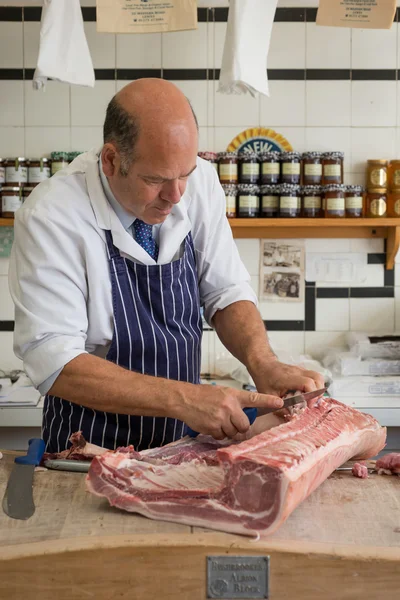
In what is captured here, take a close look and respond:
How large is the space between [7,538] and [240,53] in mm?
2331

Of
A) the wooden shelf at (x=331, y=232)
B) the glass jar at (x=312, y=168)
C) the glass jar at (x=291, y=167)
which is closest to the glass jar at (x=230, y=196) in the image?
the wooden shelf at (x=331, y=232)

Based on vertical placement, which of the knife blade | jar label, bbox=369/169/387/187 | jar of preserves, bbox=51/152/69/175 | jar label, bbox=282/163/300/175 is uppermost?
jar of preserves, bbox=51/152/69/175

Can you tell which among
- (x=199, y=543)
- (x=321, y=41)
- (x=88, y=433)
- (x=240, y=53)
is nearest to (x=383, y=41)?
(x=321, y=41)

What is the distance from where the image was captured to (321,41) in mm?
4254

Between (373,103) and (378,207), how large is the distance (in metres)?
0.59

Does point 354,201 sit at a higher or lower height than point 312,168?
lower

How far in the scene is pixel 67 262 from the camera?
7.19 feet

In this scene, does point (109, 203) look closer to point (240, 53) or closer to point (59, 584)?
point (59, 584)

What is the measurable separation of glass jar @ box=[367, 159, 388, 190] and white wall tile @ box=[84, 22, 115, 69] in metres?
1.45

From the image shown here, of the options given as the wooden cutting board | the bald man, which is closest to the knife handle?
the bald man

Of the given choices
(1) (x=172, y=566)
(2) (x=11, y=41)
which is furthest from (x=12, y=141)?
(1) (x=172, y=566)

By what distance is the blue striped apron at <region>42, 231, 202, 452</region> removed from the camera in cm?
225

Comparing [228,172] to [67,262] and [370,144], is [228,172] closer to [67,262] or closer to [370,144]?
[370,144]

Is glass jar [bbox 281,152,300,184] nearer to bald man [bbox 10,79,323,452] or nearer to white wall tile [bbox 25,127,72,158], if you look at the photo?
white wall tile [bbox 25,127,72,158]
